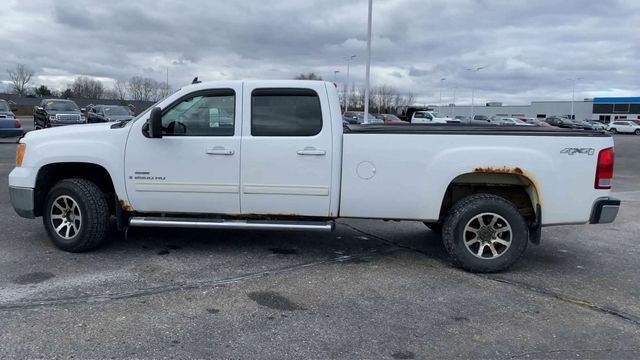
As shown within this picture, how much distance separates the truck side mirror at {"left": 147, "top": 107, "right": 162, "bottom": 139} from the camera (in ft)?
18.0

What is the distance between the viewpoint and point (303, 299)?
472 cm

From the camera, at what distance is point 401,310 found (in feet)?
14.8

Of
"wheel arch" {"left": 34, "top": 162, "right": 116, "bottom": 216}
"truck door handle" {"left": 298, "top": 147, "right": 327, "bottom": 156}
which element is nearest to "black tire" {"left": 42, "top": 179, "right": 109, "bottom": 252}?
"wheel arch" {"left": 34, "top": 162, "right": 116, "bottom": 216}

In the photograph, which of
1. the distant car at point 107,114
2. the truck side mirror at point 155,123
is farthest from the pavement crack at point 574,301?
the distant car at point 107,114

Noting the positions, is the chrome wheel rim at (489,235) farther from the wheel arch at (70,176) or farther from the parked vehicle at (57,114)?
the parked vehicle at (57,114)

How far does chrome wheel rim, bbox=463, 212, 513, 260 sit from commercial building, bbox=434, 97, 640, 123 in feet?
267

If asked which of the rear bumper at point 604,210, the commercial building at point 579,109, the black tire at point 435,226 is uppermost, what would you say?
the commercial building at point 579,109

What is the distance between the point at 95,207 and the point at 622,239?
6806 millimetres

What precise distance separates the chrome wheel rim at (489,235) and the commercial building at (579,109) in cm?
8129

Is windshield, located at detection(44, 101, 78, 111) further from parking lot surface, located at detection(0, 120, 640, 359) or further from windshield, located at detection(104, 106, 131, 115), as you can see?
parking lot surface, located at detection(0, 120, 640, 359)

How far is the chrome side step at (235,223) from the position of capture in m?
5.61

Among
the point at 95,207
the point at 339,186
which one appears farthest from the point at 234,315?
the point at 95,207

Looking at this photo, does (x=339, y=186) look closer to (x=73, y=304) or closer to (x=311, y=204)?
(x=311, y=204)

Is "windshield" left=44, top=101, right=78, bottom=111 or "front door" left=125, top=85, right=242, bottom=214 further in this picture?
"windshield" left=44, top=101, right=78, bottom=111
